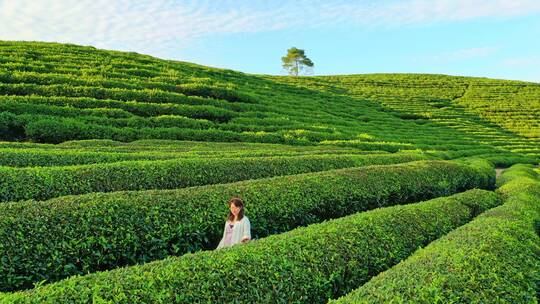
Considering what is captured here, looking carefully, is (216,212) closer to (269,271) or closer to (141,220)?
(141,220)

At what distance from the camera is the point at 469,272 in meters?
8.25

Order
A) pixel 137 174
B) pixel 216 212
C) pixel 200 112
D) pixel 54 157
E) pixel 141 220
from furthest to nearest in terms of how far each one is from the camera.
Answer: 1. pixel 200 112
2. pixel 54 157
3. pixel 137 174
4. pixel 216 212
5. pixel 141 220

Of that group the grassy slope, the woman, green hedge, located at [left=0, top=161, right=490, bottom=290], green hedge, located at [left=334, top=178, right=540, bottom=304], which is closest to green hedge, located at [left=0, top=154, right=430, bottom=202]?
green hedge, located at [left=0, top=161, right=490, bottom=290]

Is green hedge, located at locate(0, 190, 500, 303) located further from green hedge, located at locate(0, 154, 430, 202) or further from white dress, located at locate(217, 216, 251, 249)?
green hedge, located at locate(0, 154, 430, 202)

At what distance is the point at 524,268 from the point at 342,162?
42.8 ft

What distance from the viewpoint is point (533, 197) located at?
17844 millimetres

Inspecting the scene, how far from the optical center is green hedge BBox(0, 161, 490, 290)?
30.6ft

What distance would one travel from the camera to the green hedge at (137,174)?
12750 mm

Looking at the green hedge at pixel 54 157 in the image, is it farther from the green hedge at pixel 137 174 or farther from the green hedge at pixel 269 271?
the green hedge at pixel 269 271

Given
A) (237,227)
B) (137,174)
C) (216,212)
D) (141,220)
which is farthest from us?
(137,174)

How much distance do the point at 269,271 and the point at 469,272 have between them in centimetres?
378

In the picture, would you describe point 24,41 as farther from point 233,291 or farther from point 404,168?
point 233,291

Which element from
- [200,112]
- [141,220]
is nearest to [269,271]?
[141,220]

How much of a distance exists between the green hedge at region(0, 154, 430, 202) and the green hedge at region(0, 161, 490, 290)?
211 centimetres
